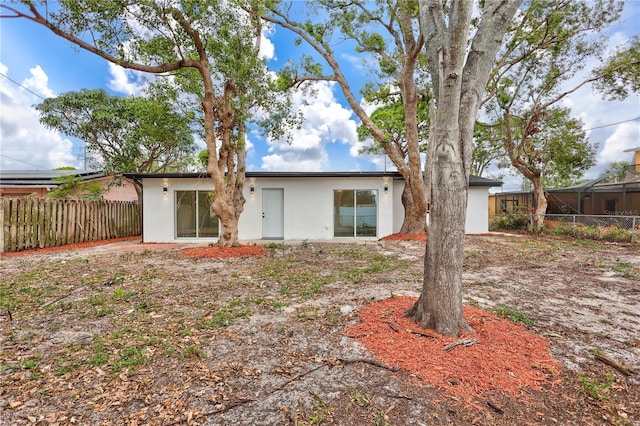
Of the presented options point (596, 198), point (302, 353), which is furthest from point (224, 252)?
point (596, 198)

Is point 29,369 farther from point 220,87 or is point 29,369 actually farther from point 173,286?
point 220,87

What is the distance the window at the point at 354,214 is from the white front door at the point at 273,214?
2041mm

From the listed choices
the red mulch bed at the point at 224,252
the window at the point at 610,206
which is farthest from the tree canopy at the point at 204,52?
the window at the point at 610,206

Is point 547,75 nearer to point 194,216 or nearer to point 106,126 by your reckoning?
point 194,216

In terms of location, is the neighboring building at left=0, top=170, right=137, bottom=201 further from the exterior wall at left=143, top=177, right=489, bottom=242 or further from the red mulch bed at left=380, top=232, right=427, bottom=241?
the red mulch bed at left=380, top=232, right=427, bottom=241

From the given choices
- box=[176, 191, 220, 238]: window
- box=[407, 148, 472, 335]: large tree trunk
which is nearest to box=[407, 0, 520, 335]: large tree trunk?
box=[407, 148, 472, 335]: large tree trunk

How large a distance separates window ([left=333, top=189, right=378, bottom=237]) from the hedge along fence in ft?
28.9

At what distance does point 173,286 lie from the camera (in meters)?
4.56

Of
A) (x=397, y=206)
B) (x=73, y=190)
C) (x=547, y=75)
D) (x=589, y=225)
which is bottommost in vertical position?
(x=589, y=225)

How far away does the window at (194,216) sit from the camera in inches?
418

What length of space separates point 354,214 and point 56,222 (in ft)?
32.1

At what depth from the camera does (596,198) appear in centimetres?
1345

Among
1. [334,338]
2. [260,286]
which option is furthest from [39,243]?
[334,338]

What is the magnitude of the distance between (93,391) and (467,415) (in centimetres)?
246
